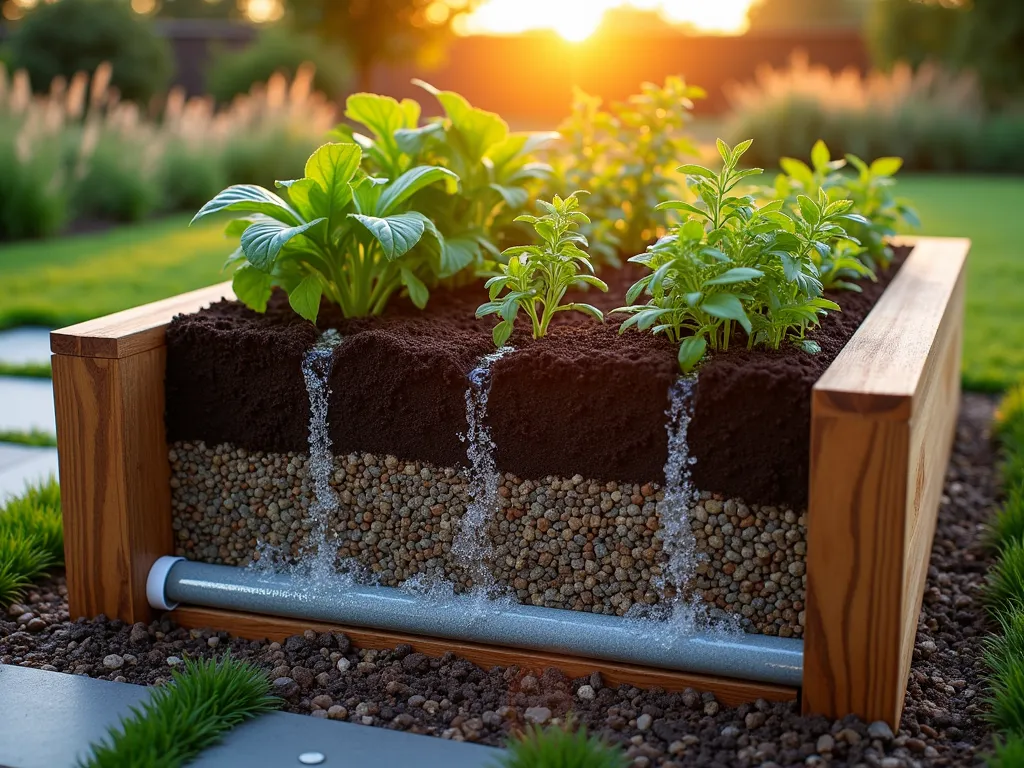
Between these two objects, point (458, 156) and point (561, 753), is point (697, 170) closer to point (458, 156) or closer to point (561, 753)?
point (458, 156)

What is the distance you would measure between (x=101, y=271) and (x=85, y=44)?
1071cm

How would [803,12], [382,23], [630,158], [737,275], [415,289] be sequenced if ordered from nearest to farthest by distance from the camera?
[737,275], [415,289], [630,158], [382,23], [803,12]

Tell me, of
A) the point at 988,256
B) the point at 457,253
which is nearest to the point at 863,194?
the point at 457,253

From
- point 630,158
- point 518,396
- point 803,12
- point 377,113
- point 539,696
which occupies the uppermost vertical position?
point 803,12

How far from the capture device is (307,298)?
244cm

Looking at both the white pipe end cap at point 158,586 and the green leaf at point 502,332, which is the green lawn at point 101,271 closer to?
the white pipe end cap at point 158,586

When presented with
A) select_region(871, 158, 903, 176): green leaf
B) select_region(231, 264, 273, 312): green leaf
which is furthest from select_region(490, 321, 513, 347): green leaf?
select_region(871, 158, 903, 176): green leaf

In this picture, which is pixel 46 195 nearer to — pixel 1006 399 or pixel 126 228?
pixel 126 228

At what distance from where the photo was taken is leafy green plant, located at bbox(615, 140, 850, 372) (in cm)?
213

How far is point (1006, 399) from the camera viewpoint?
4.07 m

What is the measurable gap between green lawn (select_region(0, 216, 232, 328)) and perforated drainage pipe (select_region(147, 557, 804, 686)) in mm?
3351

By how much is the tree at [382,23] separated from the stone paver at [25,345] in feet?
42.0

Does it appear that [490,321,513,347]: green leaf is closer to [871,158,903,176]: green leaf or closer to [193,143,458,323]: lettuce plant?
[193,143,458,323]: lettuce plant

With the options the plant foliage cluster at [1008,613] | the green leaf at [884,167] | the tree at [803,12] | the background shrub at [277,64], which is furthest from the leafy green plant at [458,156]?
the tree at [803,12]
